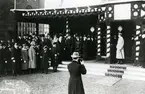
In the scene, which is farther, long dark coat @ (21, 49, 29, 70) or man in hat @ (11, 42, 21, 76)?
long dark coat @ (21, 49, 29, 70)

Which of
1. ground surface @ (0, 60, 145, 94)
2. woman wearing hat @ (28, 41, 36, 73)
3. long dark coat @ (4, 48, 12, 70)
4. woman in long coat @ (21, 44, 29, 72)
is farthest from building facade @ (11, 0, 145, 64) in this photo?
long dark coat @ (4, 48, 12, 70)

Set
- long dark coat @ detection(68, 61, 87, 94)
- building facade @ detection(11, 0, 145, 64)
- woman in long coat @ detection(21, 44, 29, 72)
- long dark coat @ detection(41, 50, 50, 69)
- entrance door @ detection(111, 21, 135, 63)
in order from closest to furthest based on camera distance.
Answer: long dark coat @ detection(68, 61, 87, 94)
woman in long coat @ detection(21, 44, 29, 72)
building facade @ detection(11, 0, 145, 64)
long dark coat @ detection(41, 50, 50, 69)
entrance door @ detection(111, 21, 135, 63)

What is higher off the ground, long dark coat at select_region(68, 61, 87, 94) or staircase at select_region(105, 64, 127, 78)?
long dark coat at select_region(68, 61, 87, 94)

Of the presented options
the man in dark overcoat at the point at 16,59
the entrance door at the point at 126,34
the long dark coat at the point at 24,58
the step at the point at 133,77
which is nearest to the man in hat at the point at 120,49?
the entrance door at the point at 126,34

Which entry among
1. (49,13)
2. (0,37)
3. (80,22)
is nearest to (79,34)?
(80,22)

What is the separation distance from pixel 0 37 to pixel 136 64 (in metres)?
11.7

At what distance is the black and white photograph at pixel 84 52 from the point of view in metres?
12.7

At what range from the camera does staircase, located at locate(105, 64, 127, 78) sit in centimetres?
1510

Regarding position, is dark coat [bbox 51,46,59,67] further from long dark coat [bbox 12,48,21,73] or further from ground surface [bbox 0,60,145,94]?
long dark coat [bbox 12,48,21,73]

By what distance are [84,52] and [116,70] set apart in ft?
16.3

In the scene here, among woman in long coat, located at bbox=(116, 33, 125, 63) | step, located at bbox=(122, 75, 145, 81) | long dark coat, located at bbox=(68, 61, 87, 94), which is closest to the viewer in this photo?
long dark coat, located at bbox=(68, 61, 87, 94)

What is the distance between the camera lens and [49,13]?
1984cm

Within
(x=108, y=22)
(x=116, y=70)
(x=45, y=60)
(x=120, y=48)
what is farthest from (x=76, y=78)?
(x=108, y=22)

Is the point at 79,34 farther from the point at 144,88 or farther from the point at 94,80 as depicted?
the point at 144,88
